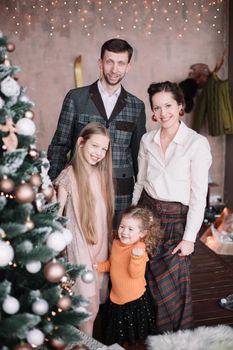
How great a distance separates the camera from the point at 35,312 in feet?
4.09

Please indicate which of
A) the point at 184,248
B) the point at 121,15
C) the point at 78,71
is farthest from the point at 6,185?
the point at 121,15

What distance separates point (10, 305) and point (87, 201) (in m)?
1.01

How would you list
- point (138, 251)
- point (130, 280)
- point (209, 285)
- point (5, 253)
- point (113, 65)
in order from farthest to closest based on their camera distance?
point (209, 285), point (113, 65), point (130, 280), point (138, 251), point (5, 253)

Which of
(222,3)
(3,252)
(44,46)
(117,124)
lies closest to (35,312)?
(3,252)

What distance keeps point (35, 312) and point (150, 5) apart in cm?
388

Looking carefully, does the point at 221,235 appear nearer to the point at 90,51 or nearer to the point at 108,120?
the point at 108,120

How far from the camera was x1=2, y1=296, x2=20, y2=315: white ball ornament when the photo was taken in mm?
1198

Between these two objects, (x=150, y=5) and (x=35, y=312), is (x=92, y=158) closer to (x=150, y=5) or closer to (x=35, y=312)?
(x=35, y=312)

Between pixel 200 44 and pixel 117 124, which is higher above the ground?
pixel 200 44

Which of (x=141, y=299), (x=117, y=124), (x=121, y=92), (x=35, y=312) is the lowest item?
(x=141, y=299)

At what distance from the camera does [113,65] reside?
8.14 feet

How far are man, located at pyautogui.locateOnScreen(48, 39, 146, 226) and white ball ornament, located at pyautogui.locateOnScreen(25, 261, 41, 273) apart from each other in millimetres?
1305

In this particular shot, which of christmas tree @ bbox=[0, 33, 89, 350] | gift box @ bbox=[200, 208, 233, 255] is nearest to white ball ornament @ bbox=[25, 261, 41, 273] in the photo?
christmas tree @ bbox=[0, 33, 89, 350]

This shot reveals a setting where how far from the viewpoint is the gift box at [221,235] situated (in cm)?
371
